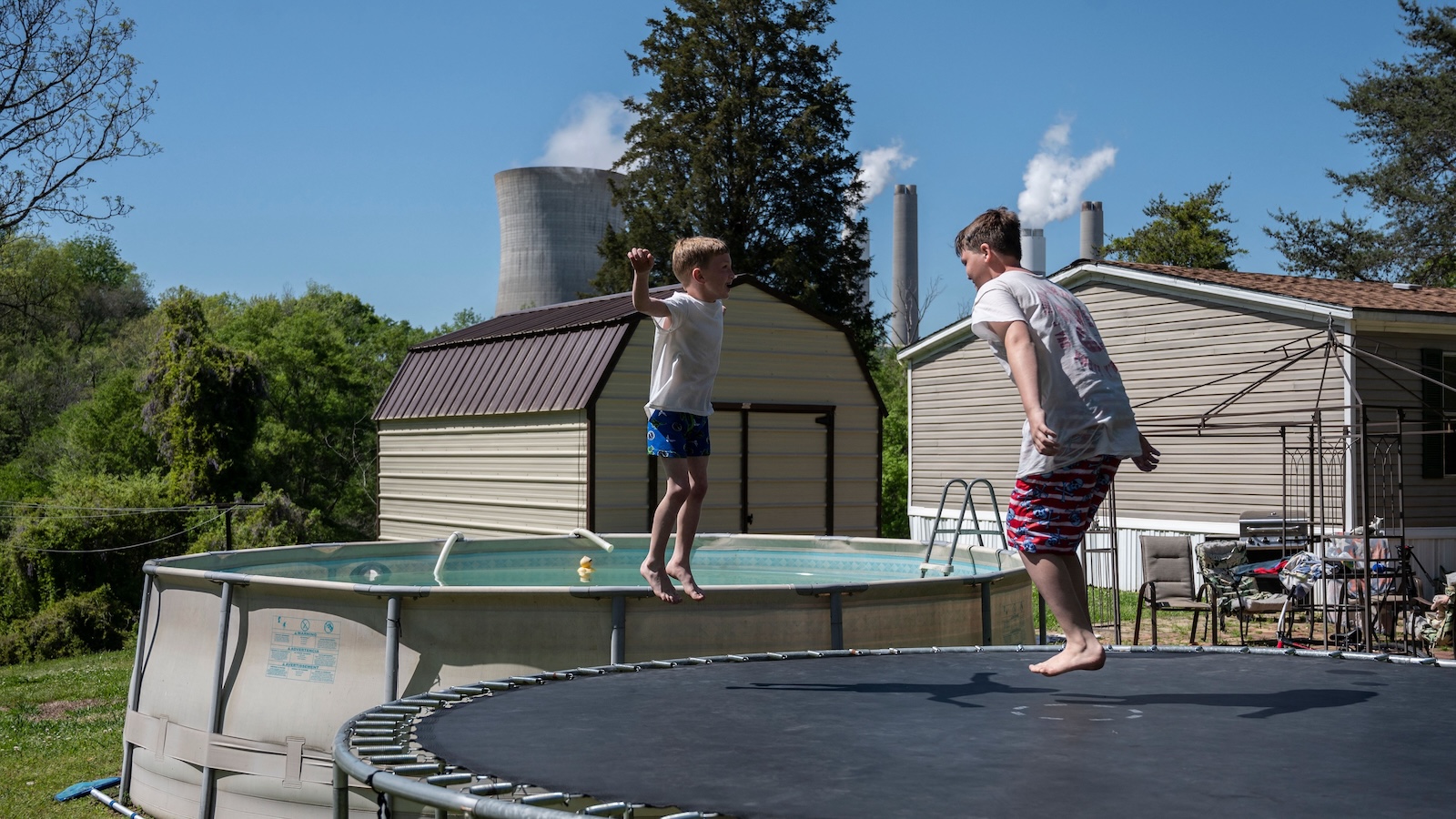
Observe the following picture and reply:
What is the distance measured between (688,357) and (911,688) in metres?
1.67

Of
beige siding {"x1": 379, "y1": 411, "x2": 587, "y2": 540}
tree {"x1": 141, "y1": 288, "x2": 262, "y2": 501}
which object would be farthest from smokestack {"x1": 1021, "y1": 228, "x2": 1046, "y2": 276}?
beige siding {"x1": 379, "y1": 411, "x2": 587, "y2": 540}

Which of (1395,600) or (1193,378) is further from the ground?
(1193,378)

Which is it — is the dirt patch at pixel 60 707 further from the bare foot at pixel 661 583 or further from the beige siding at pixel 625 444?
the bare foot at pixel 661 583

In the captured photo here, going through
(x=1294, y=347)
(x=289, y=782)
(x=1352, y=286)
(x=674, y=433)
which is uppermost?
(x=1352, y=286)

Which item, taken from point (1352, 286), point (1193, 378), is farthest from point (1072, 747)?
point (1352, 286)

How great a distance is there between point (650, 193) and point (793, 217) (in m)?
3.65

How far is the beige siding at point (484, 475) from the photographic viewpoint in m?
15.6

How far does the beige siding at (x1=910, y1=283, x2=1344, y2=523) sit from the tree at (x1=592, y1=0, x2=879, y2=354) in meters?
10.9

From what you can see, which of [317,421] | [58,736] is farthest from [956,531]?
[317,421]

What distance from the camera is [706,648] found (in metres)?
5.97

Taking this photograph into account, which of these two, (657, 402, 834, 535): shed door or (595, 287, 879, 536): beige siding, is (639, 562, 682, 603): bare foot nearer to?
(595, 287, 879, 536): beige siding

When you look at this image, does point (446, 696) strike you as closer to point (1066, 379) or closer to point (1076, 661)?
point (1076, 661)

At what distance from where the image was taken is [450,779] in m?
2.60

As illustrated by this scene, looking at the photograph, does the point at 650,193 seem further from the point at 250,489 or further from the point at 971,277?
the point at 971,277
